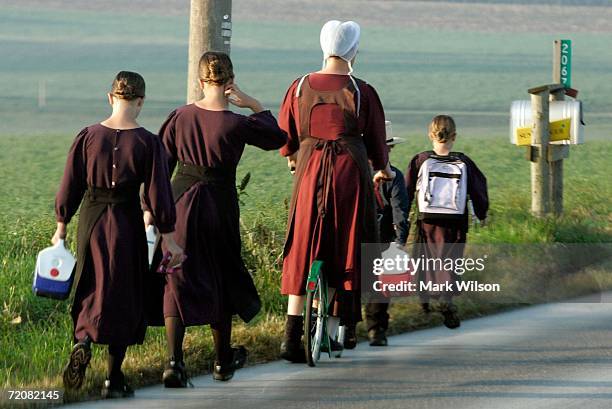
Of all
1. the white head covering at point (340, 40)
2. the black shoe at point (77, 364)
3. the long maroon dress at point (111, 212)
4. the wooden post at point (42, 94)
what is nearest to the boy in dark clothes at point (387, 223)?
the white head covering at point (340, 40)

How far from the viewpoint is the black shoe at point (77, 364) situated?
7.73 m

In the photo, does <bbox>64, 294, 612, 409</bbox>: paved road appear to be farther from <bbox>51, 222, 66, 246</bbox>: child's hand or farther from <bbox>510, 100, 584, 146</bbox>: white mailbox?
<bbox>510, 100, 584, 146</bbox>: white mailbox

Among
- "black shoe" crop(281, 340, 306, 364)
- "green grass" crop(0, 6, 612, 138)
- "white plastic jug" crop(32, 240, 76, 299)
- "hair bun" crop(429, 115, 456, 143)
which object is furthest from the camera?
"green grass" crop(0, 6, 612, 138)

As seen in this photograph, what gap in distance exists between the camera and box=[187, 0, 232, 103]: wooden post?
35.3 ft

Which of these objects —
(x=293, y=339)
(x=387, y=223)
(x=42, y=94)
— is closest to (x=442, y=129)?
(x=387, y=223)

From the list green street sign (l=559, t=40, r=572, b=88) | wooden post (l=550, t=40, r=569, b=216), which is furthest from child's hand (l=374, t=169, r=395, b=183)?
green street sign (l=559, t=40, r=572, b=88)

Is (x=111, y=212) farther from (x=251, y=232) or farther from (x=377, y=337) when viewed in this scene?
(x=251, y=232)

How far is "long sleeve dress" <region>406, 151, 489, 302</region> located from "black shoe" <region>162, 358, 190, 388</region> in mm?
2465

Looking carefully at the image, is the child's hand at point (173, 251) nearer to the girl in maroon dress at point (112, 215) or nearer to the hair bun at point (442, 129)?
the girl in maroon dress at point (112, 215)

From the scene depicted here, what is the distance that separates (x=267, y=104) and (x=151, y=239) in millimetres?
20814

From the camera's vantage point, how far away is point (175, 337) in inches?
317

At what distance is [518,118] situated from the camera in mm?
13109

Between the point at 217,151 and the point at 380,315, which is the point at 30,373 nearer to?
the point at 217,151

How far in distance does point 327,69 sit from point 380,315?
1605 millimetres
